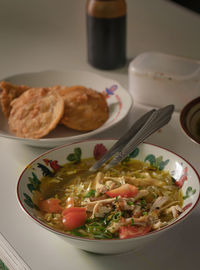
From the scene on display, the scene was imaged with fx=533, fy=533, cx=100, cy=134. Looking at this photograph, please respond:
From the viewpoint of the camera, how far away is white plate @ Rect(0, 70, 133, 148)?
1322mm

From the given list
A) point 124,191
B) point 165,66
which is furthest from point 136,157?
point 165,66

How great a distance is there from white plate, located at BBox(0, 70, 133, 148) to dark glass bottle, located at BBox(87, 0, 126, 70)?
0.62 ft

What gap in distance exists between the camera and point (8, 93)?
5.07 ft

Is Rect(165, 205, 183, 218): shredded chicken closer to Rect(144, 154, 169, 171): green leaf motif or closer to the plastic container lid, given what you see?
Rect(144, 154, 169, 171): green leaf motif

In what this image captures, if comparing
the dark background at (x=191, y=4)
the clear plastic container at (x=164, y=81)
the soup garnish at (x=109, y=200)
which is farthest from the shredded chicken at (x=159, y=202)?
the dark background at (x=191, y=4)

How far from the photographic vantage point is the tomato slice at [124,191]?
3.54ft

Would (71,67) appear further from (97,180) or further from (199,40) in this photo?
(97,180)

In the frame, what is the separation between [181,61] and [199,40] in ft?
1.42

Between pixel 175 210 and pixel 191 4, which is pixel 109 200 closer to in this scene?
pixel 175 210

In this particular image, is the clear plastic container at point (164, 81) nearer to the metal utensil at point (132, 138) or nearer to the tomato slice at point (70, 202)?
the metal utensil at point (132, 138)

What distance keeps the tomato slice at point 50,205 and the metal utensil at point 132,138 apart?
15 cm

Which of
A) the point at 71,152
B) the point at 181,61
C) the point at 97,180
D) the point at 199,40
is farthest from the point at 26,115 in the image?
the point at 199,40

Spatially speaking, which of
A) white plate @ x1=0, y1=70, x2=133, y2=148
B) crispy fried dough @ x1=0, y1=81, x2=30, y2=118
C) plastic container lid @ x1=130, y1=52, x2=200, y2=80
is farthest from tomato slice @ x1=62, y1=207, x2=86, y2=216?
plastic container lid @ x1=130, y1=52, x2=200, y2=80

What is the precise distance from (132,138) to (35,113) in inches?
12.7
